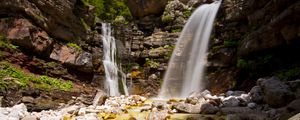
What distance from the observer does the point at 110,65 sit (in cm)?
2153

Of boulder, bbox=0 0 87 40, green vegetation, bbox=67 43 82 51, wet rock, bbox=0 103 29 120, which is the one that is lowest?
wet rock, bbox=0 103 29 120

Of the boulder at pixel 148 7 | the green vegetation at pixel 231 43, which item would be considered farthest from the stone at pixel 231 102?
the boulder at pixel 148 7

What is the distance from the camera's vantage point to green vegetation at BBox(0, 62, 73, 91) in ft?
46.2

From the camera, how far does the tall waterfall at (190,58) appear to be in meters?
19.6

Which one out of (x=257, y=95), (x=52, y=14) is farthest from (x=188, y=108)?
(x=52, y=14)

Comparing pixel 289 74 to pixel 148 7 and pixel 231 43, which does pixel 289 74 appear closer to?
pixel 231 43

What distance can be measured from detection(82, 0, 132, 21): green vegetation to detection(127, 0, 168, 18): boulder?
108 cm

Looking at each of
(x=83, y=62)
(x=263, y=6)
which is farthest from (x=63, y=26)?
(x=263, y=6)

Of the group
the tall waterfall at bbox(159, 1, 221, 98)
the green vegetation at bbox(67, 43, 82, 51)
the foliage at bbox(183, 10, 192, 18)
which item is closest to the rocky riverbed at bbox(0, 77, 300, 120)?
the tall waterfall at bbox(159, 1, 221, 98)

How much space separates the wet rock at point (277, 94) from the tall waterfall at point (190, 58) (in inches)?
287

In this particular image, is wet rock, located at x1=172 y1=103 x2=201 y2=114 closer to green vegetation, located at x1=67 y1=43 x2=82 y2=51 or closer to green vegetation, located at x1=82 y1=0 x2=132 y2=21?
green vegetation, located at x1=67 y1=43 x2=82 y2=51

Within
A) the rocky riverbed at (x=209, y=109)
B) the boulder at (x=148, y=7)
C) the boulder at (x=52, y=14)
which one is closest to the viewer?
the rocky riverbed at (x=209, y=109)

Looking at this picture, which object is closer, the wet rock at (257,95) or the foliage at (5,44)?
the wet rock at (257,95)

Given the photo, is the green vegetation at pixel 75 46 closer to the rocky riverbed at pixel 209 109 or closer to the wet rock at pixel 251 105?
the rocky riverbed at pixel 209 109
